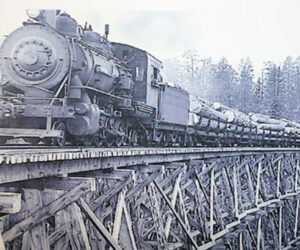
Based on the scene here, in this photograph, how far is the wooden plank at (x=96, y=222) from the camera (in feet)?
16.2

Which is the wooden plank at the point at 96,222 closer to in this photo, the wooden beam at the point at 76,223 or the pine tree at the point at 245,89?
the wooden beam at the point at 76,223

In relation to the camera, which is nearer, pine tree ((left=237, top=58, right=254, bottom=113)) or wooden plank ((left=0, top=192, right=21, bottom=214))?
wooden plank ((left=0, top=192, right=21, bottom=214))

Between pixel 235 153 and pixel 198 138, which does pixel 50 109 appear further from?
pixel 198 138

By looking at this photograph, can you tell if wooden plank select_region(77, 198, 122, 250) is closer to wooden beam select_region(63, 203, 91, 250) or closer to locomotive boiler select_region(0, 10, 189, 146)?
wooden beam select_region(63, 203, 91, 250)

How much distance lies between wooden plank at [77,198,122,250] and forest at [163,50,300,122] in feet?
50.5

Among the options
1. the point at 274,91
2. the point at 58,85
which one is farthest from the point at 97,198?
the point at 274,91

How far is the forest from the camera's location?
25406 millimetres

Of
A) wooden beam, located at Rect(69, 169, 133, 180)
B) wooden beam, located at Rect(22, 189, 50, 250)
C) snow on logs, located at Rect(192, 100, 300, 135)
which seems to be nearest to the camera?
wooden beam, located at Rect(22, 189, 50, 250)

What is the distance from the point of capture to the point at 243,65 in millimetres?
38969

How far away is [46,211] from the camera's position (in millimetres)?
4617

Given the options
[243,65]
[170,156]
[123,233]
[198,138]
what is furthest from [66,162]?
[243,65]

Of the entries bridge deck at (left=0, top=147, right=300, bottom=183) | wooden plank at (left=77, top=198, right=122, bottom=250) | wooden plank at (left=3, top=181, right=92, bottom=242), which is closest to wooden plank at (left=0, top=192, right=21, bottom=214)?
bridge deck at (left=0, top=147, right=300, bottom=183)

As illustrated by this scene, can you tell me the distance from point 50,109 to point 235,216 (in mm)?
6274

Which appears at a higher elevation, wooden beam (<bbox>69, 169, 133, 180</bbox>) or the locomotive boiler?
the locomotive boiler
